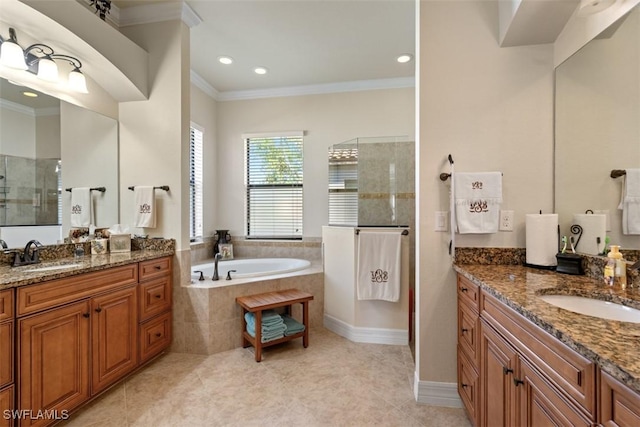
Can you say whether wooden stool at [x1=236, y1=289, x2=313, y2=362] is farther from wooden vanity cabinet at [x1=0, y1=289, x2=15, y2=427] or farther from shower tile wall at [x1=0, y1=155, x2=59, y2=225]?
shower tile wall at [x1=0, y1=155, x2=59, y2=225]

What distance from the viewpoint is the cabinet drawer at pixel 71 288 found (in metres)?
1.41

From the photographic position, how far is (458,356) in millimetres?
1794

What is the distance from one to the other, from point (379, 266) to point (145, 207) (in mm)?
2170

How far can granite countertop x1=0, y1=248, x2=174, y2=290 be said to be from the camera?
4.60ft

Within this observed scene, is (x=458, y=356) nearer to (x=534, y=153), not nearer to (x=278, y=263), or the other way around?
(x=534, y=153)

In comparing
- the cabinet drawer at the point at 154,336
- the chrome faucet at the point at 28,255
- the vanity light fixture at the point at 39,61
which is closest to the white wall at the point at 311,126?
the cabinet drawer at the point at 154,336

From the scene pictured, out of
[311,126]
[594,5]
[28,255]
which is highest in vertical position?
[311,126]

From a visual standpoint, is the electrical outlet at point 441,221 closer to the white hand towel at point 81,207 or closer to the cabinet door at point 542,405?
the cabinet door at point 542,405

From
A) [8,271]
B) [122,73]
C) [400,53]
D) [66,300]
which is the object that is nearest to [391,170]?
[400,53]

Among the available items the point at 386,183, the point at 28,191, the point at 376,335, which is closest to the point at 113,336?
the point at 28,191

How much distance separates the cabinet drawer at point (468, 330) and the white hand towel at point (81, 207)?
2.90m

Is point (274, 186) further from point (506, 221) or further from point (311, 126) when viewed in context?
point (506, 221)

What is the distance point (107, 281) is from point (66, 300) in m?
0.28

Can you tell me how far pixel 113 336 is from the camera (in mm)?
1890
